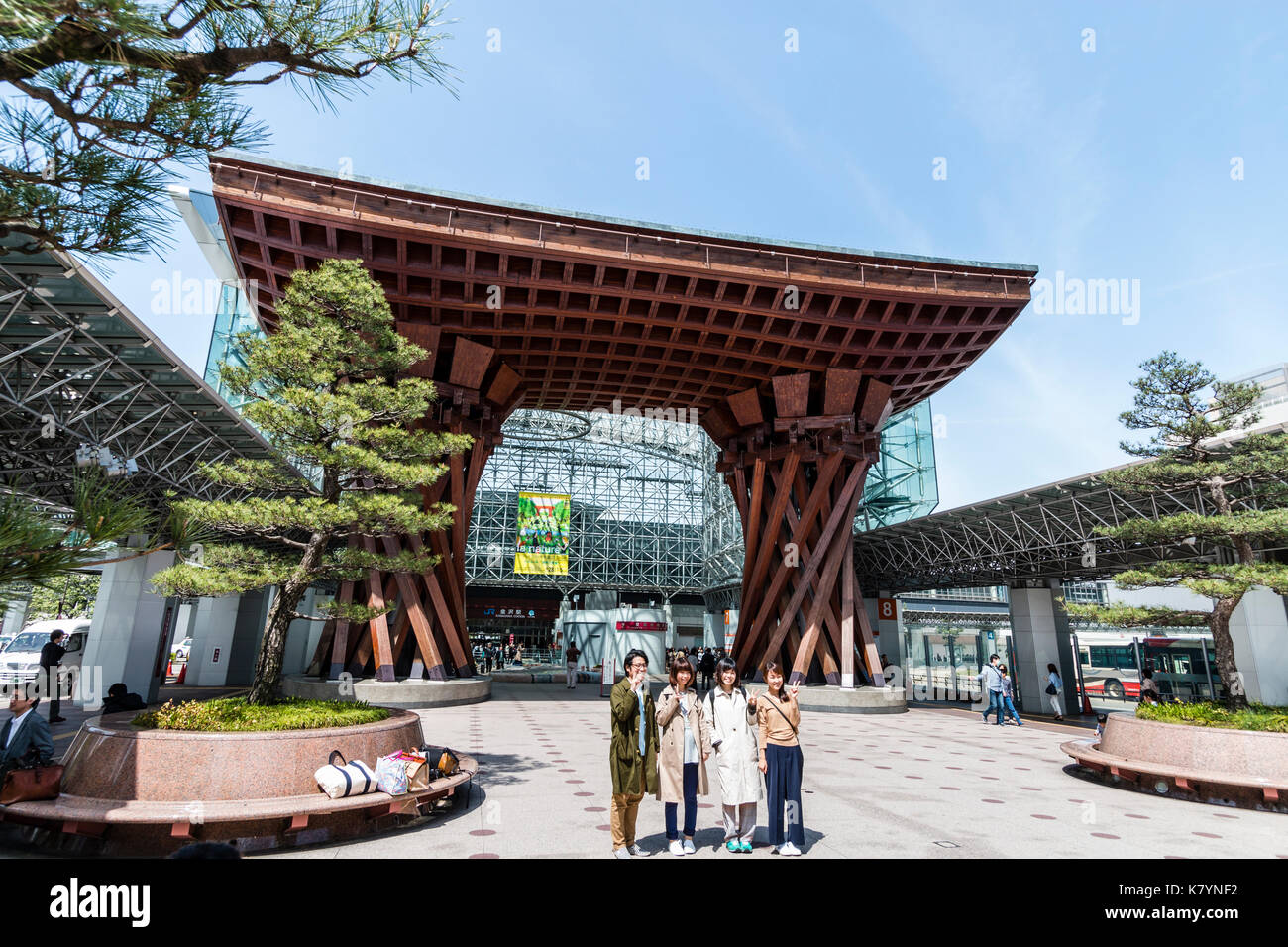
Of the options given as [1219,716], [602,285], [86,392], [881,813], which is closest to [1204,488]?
[1219,716]

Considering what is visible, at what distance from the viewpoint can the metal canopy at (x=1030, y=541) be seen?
57.7ft

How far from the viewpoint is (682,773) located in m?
5.41

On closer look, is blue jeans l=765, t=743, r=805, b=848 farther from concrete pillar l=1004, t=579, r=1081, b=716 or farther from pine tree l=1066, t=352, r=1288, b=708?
concrete pillar l=1004, t=579, r=1081, b=716

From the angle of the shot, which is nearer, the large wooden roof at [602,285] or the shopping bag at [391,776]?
the shopping bag at [391,776]

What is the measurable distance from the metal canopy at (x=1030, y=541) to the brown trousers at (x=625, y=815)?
15.4m

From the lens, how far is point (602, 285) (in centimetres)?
1639

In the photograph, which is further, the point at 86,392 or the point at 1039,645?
the point at 1039,645

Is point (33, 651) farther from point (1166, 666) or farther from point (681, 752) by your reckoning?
point (1166, 666)

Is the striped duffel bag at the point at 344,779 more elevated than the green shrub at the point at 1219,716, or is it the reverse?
the green shrub at the point at 1219,716

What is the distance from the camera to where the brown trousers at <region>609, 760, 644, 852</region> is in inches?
198

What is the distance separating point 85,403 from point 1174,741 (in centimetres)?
1816

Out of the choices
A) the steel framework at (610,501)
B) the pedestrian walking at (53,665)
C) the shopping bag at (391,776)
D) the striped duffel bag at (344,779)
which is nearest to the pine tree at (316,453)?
the striped duffel bag at (344,779)

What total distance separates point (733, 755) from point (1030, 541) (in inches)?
793

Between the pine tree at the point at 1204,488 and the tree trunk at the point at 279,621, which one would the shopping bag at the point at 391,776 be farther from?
the pine tree at the point at 1204,488
